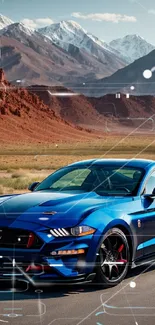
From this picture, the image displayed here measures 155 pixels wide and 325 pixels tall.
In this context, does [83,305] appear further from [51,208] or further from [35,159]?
[35,159]

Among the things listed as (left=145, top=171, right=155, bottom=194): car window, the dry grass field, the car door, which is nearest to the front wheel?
the car door

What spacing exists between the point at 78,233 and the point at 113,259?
25.1 inches

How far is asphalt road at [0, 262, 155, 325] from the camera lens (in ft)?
23.2

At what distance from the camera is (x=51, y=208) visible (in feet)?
28.5

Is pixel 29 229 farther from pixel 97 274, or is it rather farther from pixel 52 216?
pixel 97 274

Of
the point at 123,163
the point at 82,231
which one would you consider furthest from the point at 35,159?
the point at 82,231

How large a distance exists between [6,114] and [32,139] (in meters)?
10.7

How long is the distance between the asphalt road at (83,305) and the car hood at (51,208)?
0.77m

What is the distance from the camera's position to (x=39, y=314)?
7.32m

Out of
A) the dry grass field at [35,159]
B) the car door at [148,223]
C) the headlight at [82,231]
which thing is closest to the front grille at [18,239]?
the headlight at [82,231]

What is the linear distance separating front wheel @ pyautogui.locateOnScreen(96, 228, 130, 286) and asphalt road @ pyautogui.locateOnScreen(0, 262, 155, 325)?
0.12m

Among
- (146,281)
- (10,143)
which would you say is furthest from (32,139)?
(146,281)

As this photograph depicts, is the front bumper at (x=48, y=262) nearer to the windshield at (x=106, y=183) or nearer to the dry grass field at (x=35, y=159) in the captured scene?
the windshield at (x=106, y=183)

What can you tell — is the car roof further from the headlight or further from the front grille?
the front grille
